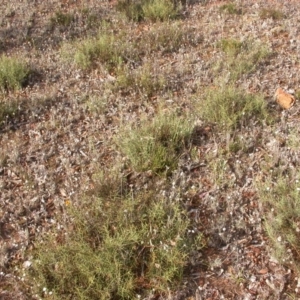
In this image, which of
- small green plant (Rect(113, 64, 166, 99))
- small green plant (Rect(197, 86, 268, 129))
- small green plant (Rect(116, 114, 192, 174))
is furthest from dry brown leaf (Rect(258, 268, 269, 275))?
small green plant (Rect(113, 64, 166, 99))

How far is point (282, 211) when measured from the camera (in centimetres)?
436

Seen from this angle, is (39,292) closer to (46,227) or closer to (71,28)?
(46,227)

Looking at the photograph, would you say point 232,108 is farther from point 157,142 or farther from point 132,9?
point 132,9

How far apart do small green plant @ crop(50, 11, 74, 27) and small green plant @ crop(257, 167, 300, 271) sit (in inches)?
235

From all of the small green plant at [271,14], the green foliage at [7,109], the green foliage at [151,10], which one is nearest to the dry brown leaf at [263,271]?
the green foliage at [7,109]

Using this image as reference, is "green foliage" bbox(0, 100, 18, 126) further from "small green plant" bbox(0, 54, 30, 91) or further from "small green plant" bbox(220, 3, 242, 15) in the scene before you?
"small green plant" bbox(220, 3, 242, 15)

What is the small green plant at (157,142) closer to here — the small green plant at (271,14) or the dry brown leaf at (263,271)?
the dry brown leaf at (263,271)

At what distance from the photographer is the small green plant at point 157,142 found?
16.7 feet

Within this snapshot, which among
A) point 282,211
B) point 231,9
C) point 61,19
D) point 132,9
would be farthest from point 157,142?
point 61,19

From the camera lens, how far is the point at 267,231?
13.9ft

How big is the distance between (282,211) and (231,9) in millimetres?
5805

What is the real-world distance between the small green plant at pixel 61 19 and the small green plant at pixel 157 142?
14.2 feet

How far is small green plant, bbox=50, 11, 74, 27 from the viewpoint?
892cm

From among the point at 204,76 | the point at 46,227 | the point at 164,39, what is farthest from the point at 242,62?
the point at 46,227
